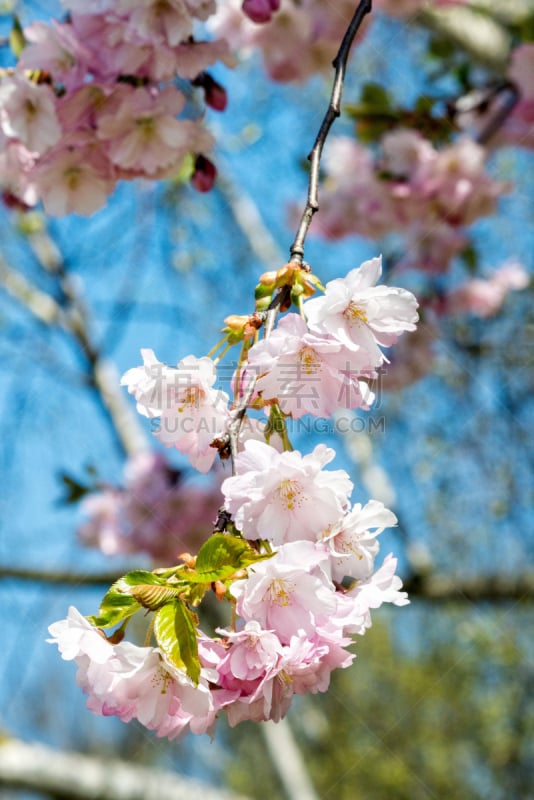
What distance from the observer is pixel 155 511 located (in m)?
2.64

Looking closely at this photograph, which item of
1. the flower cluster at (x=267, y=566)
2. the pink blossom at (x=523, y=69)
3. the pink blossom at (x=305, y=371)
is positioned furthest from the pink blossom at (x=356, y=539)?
the pink blossom at (x=523, y=69)

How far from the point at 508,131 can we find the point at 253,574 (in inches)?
76.0

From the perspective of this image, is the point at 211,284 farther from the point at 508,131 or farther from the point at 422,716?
the point at 422,716

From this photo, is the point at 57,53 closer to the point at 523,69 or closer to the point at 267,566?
the point at 267,566

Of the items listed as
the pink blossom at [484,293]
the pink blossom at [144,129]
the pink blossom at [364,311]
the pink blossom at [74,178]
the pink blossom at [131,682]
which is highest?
the pink blossom at [484,293]

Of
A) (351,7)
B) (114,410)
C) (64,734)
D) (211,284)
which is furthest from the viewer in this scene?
(64,734)

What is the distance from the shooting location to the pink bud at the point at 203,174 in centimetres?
141

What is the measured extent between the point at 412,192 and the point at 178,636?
1742mm

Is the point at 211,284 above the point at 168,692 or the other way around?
above

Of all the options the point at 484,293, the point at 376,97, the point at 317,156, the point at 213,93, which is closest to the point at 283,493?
the point at 317,156

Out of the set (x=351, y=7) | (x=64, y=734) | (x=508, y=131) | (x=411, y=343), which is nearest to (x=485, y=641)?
(x=411, y=343)

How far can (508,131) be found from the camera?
2.18 meters

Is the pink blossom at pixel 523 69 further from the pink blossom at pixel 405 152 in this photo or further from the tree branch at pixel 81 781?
the tree branch at pixel 81 781

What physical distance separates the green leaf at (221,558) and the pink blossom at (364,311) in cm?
22
